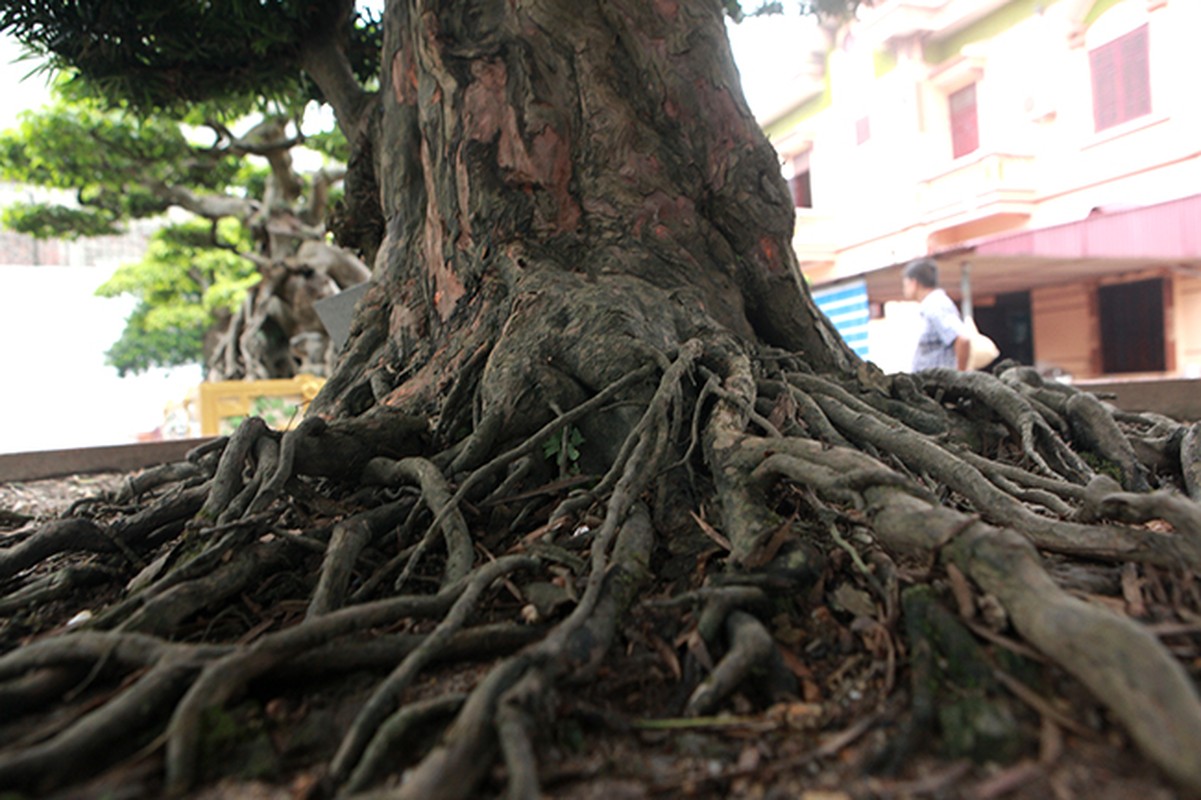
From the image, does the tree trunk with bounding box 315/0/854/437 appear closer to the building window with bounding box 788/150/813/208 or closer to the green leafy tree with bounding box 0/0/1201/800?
the green leafy tree with bounding box 0/0/1201/800

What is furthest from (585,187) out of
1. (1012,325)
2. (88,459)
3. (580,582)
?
(1012,325)

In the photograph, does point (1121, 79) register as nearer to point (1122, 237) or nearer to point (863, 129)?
point (1122, 237)

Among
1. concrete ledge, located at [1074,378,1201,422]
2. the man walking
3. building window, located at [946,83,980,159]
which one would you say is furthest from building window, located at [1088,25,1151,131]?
the man walking

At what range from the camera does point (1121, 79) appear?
11.3m

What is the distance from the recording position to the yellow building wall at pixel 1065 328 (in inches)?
483

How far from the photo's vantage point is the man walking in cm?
514

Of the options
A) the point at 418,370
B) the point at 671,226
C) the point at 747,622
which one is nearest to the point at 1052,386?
the point at 671,226

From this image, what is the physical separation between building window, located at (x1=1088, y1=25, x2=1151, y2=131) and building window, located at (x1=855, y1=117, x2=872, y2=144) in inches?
160

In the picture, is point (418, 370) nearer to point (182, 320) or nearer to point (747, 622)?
point (747, 622)

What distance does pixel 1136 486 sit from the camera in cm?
293

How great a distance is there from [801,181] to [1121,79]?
6811 millimetres

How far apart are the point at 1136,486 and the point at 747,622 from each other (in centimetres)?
219

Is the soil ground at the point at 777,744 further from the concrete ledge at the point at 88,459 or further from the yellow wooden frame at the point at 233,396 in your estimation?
the yellow wooden frame at the point at 233,396

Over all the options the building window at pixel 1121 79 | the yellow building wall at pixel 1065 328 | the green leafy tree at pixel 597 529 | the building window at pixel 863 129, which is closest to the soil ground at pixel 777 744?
the green leafy tree at pixel 597 529
